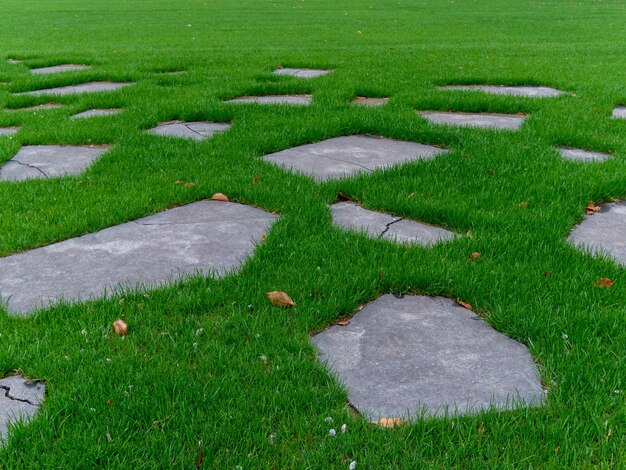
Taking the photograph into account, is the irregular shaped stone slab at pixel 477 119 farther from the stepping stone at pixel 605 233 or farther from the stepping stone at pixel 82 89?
the stepping stone at pixel 82 89

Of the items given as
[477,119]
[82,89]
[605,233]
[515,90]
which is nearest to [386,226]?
[605,233]

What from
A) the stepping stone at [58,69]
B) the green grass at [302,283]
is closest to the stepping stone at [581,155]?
the green grass at [302,283]

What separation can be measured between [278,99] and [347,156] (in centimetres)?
209

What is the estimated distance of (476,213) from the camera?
9.76 feet

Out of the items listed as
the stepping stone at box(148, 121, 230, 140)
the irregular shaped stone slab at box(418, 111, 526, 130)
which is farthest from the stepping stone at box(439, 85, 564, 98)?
the stepping stone at box(148, 121, 230, 140)

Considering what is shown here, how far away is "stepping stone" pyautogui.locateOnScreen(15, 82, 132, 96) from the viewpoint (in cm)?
619

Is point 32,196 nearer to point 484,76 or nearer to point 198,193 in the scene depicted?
point 198,193

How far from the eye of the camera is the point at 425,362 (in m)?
1.91

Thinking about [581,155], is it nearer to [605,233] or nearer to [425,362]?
[605,233]

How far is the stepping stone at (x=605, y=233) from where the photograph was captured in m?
2.66

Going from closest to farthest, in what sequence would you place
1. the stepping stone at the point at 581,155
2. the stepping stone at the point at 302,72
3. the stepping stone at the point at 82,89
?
the stepping stone at the point at 581,155 → the stepping stone at the point at 82,89 → the stepping stone at the point at 302,72

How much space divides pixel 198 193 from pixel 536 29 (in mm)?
13431

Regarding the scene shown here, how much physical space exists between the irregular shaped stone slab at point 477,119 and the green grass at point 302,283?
0.16 m

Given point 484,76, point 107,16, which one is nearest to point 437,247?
point 484,76
